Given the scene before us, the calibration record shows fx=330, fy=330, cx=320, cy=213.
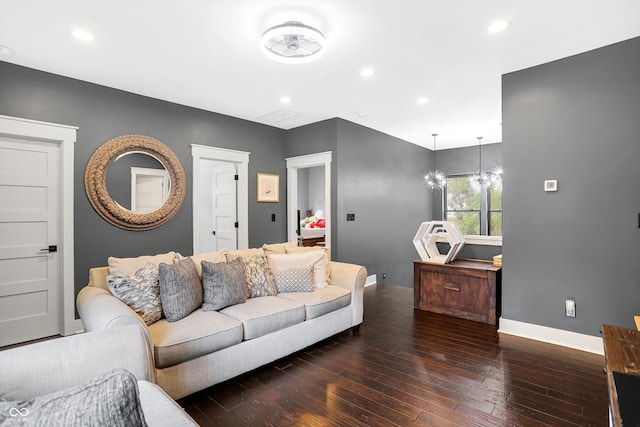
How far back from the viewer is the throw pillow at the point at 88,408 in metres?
0.82

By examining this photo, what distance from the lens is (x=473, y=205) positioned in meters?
7.45

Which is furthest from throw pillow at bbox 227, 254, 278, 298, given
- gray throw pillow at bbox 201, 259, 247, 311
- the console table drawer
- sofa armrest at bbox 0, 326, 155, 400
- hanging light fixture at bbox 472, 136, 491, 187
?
hanging light fixture at bbox 472, 136, 491, 187

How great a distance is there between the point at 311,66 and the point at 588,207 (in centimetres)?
294

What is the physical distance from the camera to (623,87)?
2883 millimetres

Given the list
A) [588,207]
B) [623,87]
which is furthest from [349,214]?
[623,87]

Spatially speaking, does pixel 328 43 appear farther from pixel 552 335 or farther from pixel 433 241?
pixel 552 335

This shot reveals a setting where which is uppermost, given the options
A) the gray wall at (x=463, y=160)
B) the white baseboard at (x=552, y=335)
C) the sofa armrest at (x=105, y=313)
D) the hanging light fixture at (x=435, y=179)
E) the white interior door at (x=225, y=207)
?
the gray wall at (x=463, y=160)

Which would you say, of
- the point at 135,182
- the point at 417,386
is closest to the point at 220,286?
the point at 417,386

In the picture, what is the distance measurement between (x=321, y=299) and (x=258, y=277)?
649 mm

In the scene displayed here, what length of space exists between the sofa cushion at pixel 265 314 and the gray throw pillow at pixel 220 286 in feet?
0.23

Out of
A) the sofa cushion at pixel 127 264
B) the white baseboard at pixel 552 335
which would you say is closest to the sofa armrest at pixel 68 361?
the sofa cushion at pixel 127 264

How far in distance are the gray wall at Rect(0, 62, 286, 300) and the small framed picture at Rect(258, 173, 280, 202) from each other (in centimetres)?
29

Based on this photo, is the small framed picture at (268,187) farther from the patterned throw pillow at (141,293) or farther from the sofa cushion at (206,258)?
the patterned throw pillow at (141,293)

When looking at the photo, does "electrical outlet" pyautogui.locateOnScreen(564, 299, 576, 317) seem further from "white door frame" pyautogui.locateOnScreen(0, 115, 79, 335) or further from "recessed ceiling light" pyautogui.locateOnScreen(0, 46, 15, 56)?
"recessed ceiling light" pyautogui.locateOnScreen(0, 46, 15, 56)
